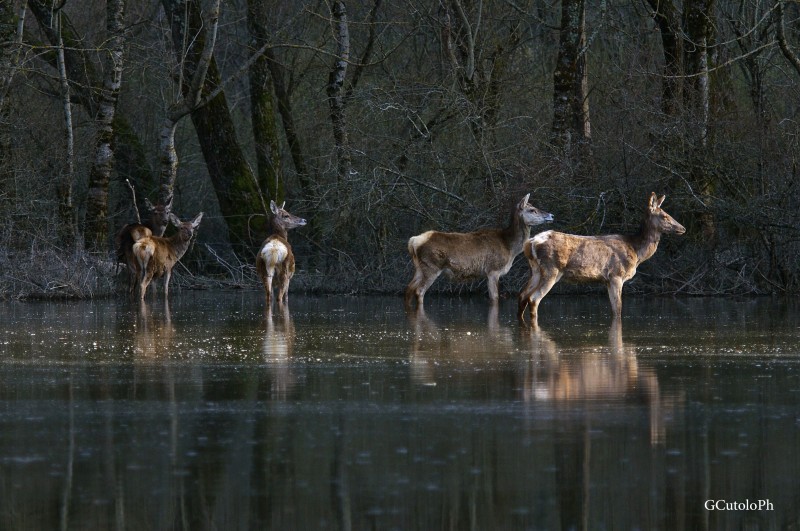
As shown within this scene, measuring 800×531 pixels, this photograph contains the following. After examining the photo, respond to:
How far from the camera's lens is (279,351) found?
1420 centimetres

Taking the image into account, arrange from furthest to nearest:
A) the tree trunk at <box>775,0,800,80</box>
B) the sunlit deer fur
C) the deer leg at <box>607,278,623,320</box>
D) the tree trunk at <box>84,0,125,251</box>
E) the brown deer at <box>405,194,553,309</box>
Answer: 1. the tree trunk at <box>84,0,125,251</box>
2. the sunlit deer fur
3. the tree trunk at <box>775,0,800,80</box>
4. the brown deer at <box>405,194,553,309</box>
5. the deer leg at <box>607,278,623,320</box>

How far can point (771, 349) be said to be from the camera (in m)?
14.0

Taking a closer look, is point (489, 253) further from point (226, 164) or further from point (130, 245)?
point (226, 164)

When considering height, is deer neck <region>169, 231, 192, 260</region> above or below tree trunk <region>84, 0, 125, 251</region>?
below

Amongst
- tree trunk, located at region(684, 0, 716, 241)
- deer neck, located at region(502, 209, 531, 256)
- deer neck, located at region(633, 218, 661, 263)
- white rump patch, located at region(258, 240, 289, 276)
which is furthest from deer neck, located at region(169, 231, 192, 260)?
deer neck, located at region(633, 218, 661, 263)

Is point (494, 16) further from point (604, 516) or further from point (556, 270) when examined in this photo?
point (604, 516)

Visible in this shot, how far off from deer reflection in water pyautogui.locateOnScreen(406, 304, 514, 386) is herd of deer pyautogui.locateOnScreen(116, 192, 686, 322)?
1128 mm

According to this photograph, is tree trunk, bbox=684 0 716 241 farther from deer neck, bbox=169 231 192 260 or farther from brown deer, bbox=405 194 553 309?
deer neck, bbox=169 231 192 260

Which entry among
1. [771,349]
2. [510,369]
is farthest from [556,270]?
[510,369]

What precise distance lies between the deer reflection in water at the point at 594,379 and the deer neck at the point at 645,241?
5138mm

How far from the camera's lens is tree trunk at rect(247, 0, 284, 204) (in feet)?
96.8

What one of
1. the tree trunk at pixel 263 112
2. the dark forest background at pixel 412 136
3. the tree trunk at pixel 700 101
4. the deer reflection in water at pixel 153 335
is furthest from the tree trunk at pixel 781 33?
the tree trunk at pixel 263 112

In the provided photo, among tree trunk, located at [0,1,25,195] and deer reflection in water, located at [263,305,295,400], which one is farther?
tree trunk, located at [0,1,25,195]

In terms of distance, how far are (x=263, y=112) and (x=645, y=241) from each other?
12.3 meters
